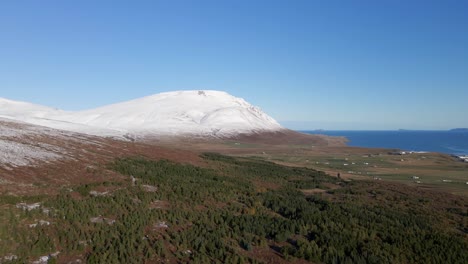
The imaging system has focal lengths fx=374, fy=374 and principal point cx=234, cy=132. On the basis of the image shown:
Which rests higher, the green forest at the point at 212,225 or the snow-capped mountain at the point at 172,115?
the snow-capped mountain at the point at 172,115

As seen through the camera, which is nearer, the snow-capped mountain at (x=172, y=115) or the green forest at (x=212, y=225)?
the green forest at (x=212, y=225)

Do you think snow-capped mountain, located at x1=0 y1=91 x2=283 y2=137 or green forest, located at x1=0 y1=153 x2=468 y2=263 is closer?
green forest, located at x1=0 y1=153 x2=468 y2=263

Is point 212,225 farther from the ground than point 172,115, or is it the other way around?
point 172,115

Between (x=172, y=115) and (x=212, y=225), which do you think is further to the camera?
(x=172, y=115)

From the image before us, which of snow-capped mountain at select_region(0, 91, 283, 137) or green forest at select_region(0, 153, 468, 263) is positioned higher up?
snow-capped mountain at select_region(0, 91, 283, 137)

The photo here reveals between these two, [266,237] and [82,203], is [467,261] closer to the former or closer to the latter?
[266,237]
